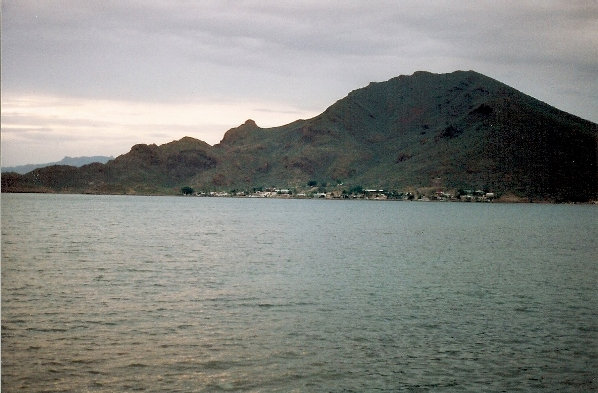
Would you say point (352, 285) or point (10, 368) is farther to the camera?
point (352, 285)

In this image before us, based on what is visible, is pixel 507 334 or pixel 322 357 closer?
pixel 322 357

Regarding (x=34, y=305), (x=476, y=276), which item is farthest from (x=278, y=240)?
(x=34, y=305)

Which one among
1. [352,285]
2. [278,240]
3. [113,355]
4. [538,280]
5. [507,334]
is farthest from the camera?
[278,240]

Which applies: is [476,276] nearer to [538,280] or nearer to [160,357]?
[538,280]

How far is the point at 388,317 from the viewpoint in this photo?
1400 inches

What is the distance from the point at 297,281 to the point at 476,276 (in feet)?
61.0

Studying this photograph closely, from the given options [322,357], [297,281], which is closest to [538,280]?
[297,281]

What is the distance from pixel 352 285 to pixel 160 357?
24337 millimetres

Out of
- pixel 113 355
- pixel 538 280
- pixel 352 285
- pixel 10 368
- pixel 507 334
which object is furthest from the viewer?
pixel 538 280

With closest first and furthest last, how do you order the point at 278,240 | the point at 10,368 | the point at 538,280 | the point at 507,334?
the point at 10,368
the point at 507,334
the point at 538,280
the point at 278,240

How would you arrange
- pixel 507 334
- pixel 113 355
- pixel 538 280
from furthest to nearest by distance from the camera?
1. pixel 538 280
2. pixel 507 334
3. pixel 113 355

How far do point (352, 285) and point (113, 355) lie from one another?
83.5ft

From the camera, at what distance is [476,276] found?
5534 centimetres

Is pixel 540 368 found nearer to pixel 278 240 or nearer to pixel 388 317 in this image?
pixel 388 317
